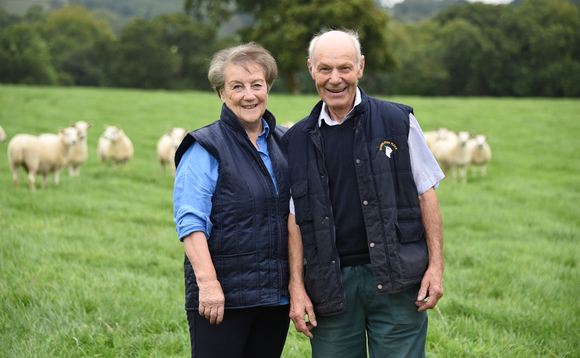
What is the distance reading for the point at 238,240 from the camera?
257cm

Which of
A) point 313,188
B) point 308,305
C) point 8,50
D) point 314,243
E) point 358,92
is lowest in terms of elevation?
point 308,305

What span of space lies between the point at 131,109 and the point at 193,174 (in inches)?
874

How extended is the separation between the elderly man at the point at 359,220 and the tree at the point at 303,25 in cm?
3220

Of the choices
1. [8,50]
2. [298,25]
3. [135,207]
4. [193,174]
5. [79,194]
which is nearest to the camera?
[193,174]

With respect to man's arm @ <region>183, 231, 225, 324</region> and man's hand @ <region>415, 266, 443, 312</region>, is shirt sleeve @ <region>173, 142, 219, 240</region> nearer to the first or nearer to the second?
man's arm @ <region>183, 231, 225, 324</region>

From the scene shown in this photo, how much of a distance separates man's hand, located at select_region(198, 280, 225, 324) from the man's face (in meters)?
1.18

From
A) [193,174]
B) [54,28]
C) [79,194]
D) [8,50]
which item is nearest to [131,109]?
[79,194]

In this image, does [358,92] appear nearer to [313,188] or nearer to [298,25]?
[313,188]

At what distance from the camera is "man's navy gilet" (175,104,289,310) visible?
2568 millimetres

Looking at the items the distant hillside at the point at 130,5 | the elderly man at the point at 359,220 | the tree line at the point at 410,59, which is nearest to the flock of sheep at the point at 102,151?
the elderly man at the point at 359,220

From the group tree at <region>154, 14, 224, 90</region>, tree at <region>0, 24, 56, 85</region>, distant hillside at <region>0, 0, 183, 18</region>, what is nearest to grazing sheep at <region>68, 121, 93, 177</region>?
tree at <region>154, 14, 224, 90</region>

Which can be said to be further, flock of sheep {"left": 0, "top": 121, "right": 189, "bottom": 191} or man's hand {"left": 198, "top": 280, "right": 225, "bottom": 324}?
flock of sheep {"left": 0, "top": 121, "right": 189, "bottom": 191}

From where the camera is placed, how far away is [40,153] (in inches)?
388

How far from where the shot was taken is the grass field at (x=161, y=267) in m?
3.90
